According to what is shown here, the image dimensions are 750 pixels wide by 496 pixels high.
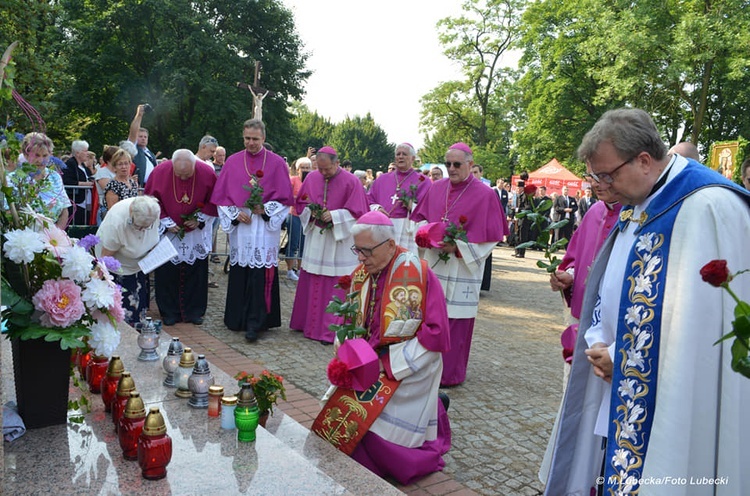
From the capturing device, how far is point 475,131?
42.1 meters

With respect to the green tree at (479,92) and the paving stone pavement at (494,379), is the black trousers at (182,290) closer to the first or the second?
the paving stone pavement at (494,379)

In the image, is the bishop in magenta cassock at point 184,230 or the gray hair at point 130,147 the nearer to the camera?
the bishop in magenta cassock at point 184,230

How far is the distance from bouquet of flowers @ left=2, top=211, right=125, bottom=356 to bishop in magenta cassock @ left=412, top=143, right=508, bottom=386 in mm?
3953

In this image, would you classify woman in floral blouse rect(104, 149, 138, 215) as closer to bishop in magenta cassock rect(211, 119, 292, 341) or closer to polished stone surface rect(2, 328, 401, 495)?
bishop in magenta cassock rect(211, 119, 292, 341)

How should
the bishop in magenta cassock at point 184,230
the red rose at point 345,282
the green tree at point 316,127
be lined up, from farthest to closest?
the green tree at point 316,127 < the bishop in magenta cassock at point 184,230 < the red rose at point 345,282

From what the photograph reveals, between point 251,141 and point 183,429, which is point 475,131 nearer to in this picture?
point 251,141

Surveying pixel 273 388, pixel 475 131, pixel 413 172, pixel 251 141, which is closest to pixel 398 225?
pixel 413 172

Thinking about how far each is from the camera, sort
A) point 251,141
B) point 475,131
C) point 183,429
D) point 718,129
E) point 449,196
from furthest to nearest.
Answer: point 475,131, point 718,129, point 251,141, point 449,196, point 183,429

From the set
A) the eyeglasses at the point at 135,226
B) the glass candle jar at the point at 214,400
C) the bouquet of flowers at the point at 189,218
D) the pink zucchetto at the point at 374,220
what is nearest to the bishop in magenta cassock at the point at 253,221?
the bouquet of flowers at the point at 189,218

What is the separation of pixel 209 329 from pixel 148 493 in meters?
5.26

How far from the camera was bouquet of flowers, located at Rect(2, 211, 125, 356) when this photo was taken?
2502 mm

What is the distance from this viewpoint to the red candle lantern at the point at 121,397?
2.98 metres

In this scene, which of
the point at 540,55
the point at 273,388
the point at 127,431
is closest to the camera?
the point at 127,431

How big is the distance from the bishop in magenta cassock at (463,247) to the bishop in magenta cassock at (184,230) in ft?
9.54
